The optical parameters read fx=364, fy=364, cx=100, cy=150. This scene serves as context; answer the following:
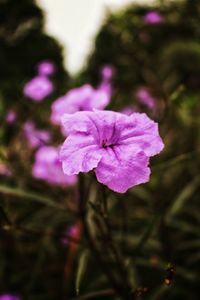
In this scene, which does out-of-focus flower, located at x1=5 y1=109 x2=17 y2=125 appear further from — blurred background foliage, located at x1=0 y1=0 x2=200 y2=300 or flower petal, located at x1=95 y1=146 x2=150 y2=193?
flower petal, located at x1=95 y1=146 x2=150 y2=193

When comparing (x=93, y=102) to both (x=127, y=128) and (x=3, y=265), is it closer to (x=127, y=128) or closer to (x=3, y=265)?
(x=127, y=128)

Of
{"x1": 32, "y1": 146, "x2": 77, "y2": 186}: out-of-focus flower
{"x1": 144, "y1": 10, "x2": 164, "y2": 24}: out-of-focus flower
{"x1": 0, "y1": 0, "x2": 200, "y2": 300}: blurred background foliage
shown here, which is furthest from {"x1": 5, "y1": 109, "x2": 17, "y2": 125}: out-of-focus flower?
{"x1": 144, "y1": 10, "x2": 164, "y2": 24}: out-of-focus flower

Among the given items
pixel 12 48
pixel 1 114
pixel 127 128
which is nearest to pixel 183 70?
pixel 1 114

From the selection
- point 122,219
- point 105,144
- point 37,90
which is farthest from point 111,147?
point 37,90

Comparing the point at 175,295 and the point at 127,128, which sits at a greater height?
the point at 127,128

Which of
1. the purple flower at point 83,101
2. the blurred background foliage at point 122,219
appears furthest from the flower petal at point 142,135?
the purple flower at point 83,101

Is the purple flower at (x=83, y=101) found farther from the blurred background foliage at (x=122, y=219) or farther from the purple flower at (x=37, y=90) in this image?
the purple flower at (x=37, y=90)

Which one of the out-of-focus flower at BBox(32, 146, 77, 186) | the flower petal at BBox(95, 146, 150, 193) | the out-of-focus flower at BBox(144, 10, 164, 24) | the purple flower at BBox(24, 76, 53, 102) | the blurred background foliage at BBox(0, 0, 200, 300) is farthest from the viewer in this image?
the out-of-focus flower at BBox(144, 10, 164, 24)

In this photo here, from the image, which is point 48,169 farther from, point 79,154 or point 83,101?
point 79,154
